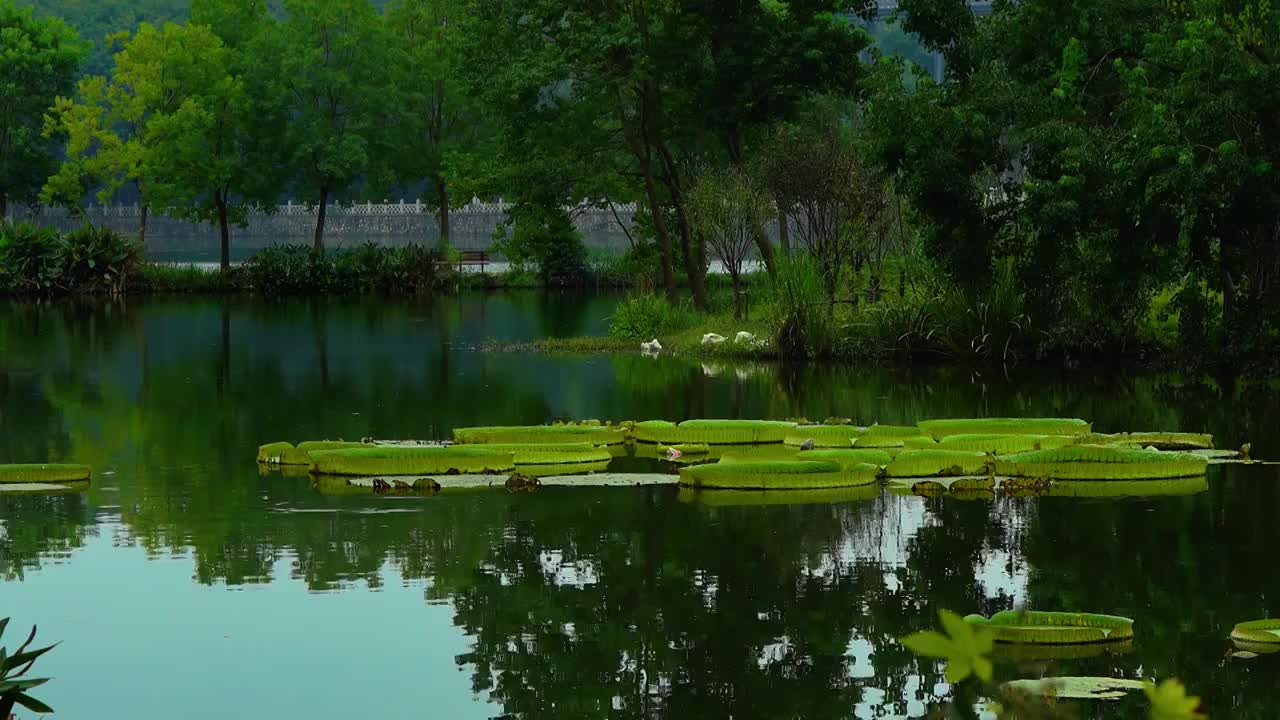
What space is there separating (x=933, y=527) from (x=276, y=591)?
4093 mm

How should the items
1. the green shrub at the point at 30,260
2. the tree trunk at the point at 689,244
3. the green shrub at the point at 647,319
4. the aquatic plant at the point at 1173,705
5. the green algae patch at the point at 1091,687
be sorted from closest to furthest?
the aquatic plant at the point at 1173,705
the green algae patch at the point at 1091,687
the green shrub at the point at 647,319
the tree trunk at the point at 689,244
the green shrub at the point at 30,260

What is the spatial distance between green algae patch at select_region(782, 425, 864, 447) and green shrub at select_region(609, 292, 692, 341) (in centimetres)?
1319

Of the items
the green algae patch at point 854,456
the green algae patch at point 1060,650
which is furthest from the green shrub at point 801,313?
the green algae patch at point 1060,650

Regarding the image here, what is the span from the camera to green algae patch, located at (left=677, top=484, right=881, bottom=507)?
12484 millimetres

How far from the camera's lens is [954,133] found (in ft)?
67.7

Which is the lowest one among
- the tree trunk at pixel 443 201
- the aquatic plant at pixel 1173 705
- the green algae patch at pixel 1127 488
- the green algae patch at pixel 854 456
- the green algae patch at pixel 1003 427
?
the green algae patch at pixel 1127 488

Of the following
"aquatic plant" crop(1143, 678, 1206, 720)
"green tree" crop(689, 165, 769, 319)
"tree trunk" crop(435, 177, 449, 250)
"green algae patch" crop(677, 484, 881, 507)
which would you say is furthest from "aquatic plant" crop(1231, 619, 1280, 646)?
"tree trunk" crop(435, 177, 449, 250)

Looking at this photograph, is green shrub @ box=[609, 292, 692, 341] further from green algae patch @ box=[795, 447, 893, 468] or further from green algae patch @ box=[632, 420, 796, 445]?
green algae patch @ box=[795, 447, 893, 468]

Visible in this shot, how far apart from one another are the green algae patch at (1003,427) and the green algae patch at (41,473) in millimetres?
6443

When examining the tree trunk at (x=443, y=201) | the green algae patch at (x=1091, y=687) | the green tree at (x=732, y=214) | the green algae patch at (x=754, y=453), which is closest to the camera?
the green algae patch at (x=1091, y=687)

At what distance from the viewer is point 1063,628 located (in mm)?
8336

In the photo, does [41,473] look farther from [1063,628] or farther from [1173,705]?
[1173,705]

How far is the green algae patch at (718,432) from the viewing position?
15.1 metres

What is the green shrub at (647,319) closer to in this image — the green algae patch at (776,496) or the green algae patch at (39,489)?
the green algae patch at (776,496)
